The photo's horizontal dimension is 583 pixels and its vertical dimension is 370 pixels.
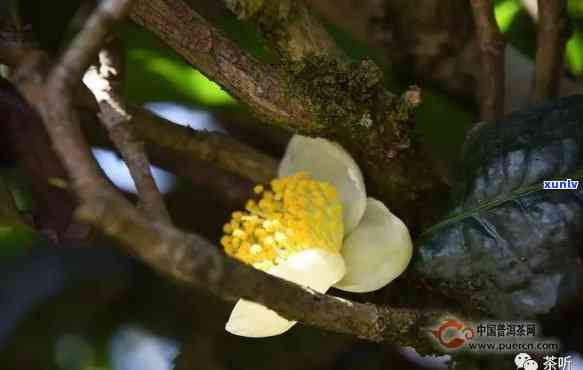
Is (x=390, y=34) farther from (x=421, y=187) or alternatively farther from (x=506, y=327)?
(x=506, y=327)

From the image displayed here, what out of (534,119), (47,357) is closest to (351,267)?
(534,119)

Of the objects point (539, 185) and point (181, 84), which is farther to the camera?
point (181, 84)

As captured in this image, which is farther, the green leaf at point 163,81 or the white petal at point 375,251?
the green leaf at point 163,81

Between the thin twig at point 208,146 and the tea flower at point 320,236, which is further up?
the thin twig at point 208,146

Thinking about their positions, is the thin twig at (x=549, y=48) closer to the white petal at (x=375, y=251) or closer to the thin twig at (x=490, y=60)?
the thin twig at (x=490, y=60)

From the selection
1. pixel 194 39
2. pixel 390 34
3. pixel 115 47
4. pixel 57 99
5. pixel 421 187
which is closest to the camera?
pixel 57 99
